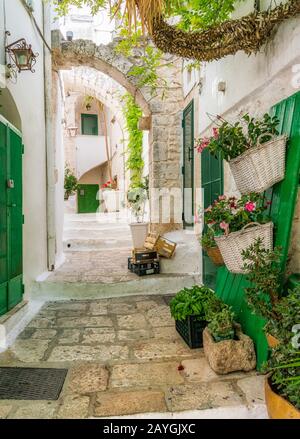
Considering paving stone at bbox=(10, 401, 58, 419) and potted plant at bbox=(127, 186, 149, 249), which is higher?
potted plant at bbox=(127, 186, 149, 249)

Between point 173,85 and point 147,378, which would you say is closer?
point 147,378

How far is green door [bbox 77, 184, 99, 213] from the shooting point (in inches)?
840

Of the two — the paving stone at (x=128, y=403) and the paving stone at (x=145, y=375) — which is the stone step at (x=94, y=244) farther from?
the paving stone at (x=128, y=403)

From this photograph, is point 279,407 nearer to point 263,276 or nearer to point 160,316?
point 263,276

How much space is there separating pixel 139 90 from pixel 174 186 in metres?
1.72

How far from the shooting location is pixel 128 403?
2.08 m

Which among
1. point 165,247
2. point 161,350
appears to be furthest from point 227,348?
point 165,247

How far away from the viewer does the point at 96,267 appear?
18.2 feet

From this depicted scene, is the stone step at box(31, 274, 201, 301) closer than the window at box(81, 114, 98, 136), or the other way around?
the stone step at box(31, 274, 201, 301)

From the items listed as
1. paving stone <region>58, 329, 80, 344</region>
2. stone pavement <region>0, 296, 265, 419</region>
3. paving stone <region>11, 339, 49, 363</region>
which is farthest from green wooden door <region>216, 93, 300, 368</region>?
paving stone <region>11, 339, 49, 363</region>

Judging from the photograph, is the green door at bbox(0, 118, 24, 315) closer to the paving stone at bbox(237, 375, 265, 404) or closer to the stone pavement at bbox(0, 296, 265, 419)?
the stone pavement at bbox(0, 296, 265, 419)

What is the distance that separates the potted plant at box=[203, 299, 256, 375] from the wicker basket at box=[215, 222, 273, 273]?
1.47ft

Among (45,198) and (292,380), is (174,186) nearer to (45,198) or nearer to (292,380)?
(45,198)

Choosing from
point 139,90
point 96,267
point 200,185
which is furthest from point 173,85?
point 96,267
